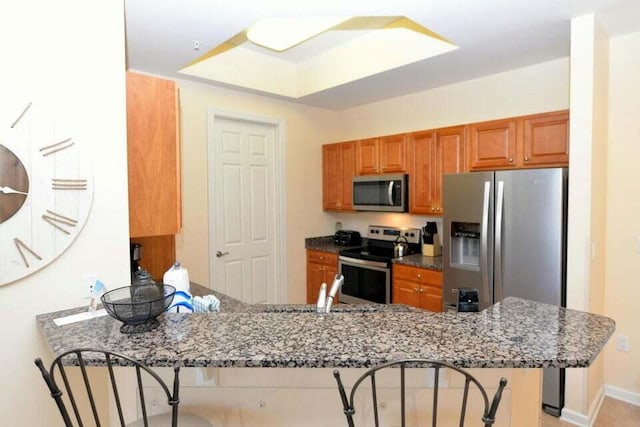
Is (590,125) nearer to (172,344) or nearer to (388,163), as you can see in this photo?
(388,163)

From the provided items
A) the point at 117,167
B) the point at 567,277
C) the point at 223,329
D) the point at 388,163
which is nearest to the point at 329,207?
the point at 388,163

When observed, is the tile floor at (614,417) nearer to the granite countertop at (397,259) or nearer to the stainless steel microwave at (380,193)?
the granite countertop at (397,259)

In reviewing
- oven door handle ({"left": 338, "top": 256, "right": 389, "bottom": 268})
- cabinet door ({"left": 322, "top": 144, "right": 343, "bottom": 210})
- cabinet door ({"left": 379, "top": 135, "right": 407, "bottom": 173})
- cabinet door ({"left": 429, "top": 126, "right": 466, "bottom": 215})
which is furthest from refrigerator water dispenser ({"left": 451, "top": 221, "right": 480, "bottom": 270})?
cabinet door ({"left": 322, "top": 144, "right": 343, "bottom": 210})

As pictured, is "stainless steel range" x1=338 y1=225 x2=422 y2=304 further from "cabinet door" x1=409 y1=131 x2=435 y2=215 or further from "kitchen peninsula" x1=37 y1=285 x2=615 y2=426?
"kitchen peninsula" x1=37 y1=285 x2=615 y2=426

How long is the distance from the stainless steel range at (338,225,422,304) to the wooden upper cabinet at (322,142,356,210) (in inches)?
21.5

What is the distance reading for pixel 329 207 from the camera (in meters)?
4.58

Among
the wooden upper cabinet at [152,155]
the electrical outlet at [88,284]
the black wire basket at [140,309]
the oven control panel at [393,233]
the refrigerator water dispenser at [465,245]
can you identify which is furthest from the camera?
the oven control panel at [393,233]

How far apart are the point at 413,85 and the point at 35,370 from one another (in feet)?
11.7

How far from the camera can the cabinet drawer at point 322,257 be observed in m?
4.16

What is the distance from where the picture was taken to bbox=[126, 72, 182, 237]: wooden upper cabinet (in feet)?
6.64

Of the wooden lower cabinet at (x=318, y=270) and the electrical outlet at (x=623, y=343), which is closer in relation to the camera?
the electrical outlet at (x=623, y=343)

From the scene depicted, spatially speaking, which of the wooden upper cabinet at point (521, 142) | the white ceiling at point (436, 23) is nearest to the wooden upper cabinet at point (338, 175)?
the white ceiling at point (436, 23)

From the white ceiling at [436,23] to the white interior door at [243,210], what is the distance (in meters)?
0.93

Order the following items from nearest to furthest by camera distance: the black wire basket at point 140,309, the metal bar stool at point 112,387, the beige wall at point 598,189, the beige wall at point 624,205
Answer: the metal bar stool at point 112,387 → the black wire basket at point 140,309 → the beige wall at point 598,189 → the beige wall at point 624,205
